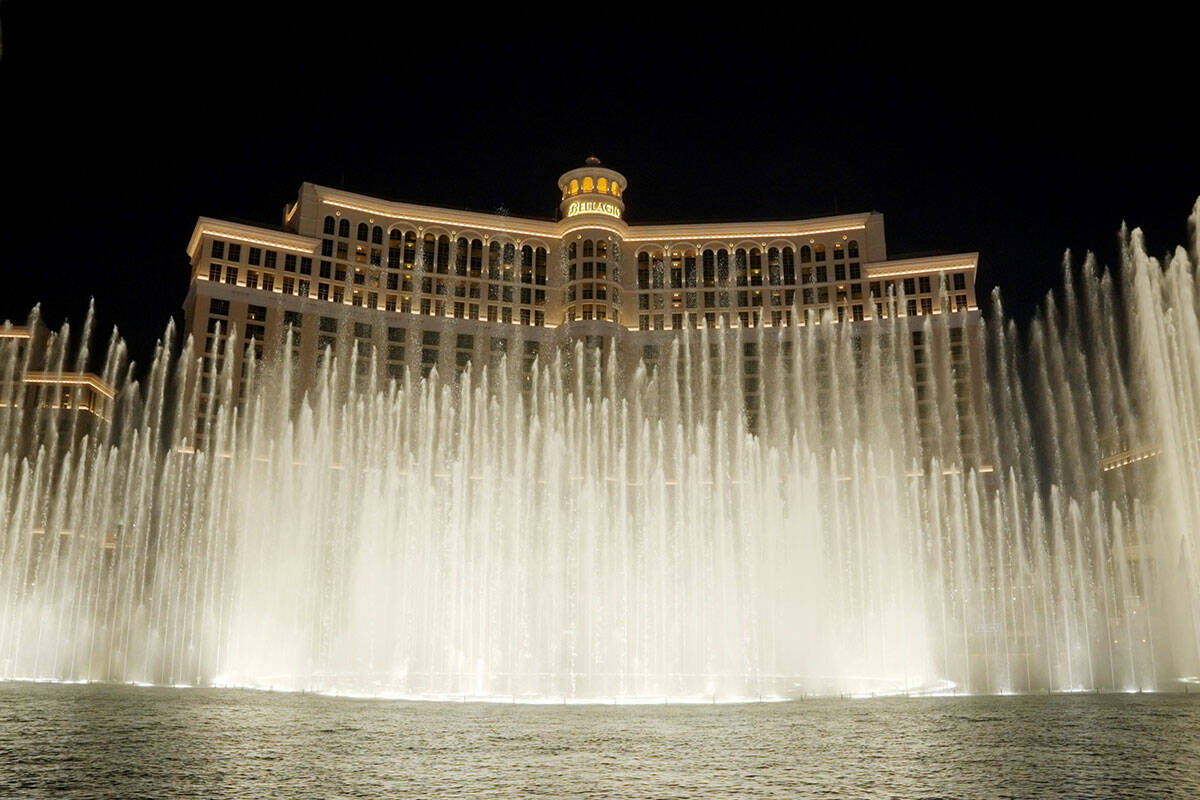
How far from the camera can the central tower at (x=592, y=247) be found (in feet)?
226

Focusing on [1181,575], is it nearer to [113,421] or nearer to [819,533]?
[819,533]

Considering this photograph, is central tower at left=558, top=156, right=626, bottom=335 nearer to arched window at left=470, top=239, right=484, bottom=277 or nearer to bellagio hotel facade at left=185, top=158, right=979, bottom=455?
bellagio hotel facade at left=185, top=158, right=979, bottom=455

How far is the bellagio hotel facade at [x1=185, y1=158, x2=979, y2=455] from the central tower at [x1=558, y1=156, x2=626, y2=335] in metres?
0.12

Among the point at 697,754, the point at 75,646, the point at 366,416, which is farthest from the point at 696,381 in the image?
the point at 697,754

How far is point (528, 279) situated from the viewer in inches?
2844

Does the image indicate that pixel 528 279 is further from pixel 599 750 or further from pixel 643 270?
pixel 599 750

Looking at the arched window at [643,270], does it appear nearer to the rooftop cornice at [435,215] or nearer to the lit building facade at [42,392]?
the rooftop cornice at [435,215]

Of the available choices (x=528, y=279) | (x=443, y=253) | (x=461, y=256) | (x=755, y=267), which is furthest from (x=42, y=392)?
(x=755, y=267)

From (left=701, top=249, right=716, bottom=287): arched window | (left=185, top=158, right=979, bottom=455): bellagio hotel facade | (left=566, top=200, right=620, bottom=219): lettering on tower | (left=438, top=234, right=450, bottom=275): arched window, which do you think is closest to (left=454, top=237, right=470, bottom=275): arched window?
(left=185, top=158, right=979, bottom=455): bellagio hotel facade

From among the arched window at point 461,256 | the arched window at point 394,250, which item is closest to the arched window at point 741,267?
the arched window at point 461,256

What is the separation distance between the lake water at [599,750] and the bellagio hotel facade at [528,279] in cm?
5187

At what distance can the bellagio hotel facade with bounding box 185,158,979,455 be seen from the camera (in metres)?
65.8

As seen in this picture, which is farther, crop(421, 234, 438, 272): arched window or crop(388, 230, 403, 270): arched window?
crop(421, 234, 438, 272): arched window

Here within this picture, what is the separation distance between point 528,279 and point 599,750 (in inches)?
2496
